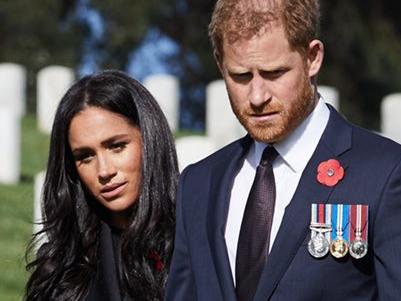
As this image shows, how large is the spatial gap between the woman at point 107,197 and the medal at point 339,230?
115 cm

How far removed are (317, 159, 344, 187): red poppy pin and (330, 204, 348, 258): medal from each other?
78 mm

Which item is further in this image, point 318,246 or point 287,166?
point 287,166

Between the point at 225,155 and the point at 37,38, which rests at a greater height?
the point at 37,38

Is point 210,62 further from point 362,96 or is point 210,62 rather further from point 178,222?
point 178,222

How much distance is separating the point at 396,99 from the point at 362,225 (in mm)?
11108

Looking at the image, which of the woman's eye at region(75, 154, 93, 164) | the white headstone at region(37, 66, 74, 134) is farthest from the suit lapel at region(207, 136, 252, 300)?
the white headstone at region(37, 66, 74, 134)

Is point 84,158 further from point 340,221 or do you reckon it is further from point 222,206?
point 340,221

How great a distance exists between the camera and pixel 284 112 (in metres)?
3.72

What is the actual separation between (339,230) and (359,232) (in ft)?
0.24

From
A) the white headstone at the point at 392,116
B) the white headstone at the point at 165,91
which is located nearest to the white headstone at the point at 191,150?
the white headstone at the point at 392,116

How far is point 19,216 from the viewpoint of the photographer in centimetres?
1073

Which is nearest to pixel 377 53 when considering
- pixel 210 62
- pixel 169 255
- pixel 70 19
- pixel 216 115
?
pixel 210 62

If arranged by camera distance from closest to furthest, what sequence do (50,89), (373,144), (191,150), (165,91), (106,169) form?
(373,144) → (106,169) → (191,150) → (165,91) → (50,89)

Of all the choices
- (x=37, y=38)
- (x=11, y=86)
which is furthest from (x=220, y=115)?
(x=37, y=38)
